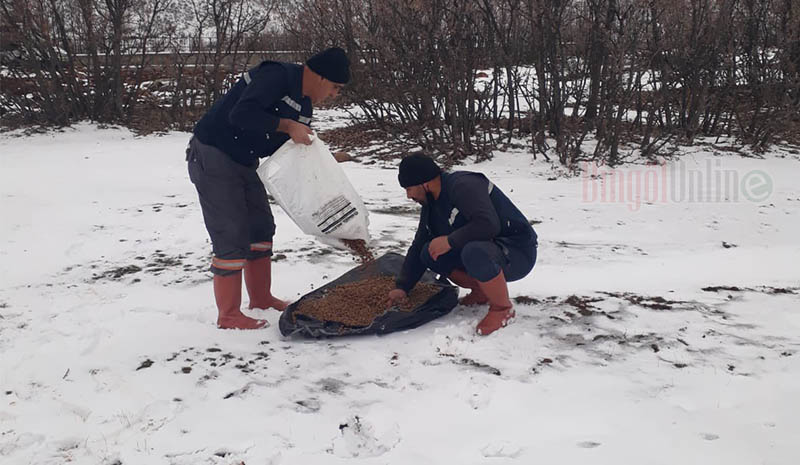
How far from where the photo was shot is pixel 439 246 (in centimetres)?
288

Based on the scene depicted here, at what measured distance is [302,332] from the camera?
9.65ft

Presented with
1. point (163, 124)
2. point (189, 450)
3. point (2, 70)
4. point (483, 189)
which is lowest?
point (189, 450)

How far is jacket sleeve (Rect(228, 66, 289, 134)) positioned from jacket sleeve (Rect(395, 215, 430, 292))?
0.88m

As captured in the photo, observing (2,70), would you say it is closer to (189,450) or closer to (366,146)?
(366,146)

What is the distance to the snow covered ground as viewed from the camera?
2.07m

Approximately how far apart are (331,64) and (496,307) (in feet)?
4.46

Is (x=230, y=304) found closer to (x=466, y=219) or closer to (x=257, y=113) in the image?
(x=257, y=113)

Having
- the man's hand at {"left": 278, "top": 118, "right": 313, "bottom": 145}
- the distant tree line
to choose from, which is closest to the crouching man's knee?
the man's hand at {"left": 278, "top": 118, "right": 313, "bottom": 145}

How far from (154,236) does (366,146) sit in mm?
4635

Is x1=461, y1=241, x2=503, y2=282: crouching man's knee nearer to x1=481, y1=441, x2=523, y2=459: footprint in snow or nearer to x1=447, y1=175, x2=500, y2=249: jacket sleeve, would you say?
x1=447, y1=175, x2=500, y2=249: jacket sleeve

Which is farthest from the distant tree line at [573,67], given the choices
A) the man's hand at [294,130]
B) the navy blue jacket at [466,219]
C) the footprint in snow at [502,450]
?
the footprint in snow at [502,450]

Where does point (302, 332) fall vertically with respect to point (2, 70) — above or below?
below

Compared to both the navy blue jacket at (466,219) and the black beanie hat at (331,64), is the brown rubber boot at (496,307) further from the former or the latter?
the black beanie hat at (331,64)

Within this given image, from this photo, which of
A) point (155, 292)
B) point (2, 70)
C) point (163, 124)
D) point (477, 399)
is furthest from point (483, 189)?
point (2, 70)
